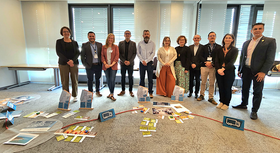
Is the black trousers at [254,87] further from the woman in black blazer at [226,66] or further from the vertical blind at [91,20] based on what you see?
the vertical blind at [91,20]

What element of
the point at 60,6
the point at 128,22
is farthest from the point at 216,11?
the point at 60,6

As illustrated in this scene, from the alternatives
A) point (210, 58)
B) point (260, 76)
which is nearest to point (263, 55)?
point (260, 76)

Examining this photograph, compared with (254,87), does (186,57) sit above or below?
above

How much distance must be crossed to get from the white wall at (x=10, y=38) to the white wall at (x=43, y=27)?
163mm

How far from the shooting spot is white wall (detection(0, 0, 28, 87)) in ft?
12.3

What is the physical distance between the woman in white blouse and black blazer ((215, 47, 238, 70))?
2.77 ft

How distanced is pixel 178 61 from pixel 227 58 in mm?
991

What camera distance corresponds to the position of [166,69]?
3.10 m

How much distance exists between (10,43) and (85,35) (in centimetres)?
215

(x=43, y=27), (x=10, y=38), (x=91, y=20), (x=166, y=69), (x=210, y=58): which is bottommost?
(x=166, y=69)

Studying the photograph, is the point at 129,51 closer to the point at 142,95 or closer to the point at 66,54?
the point at 142,95

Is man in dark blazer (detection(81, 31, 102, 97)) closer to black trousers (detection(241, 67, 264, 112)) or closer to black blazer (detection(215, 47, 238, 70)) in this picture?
black blazer (detection(215, 47, 238, 70))

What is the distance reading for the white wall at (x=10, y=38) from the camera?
148 inches

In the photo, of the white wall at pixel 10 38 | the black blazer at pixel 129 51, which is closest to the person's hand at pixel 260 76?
the black blazer at pixel 129 51
